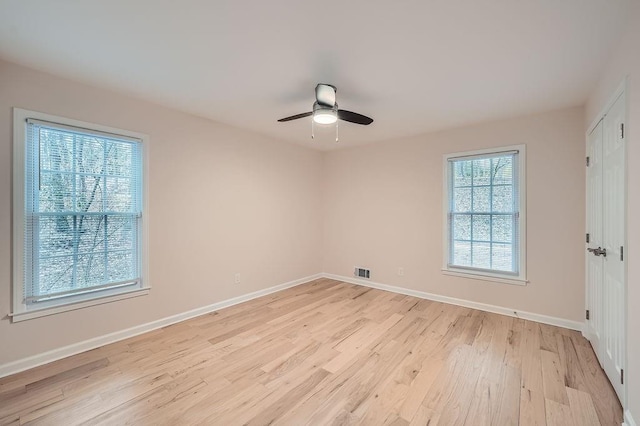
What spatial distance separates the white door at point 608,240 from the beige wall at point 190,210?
3.86 m

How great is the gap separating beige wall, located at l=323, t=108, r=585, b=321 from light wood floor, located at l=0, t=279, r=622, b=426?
522mm

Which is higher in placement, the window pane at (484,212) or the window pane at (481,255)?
the window pane at (484,212)

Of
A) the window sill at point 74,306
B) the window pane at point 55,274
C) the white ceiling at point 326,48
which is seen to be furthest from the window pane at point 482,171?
the window pane at point 55,274

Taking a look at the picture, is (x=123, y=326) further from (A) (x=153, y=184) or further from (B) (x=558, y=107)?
(B) (x=558, y=107)

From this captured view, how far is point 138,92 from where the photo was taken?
2840 mm

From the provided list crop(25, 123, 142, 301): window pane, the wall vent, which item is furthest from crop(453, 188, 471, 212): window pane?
crop(25, 123, 142, 301): window pane

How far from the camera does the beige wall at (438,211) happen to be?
321 cm

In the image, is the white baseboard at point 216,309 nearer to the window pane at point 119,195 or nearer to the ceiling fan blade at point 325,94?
the window pane at point 119,195

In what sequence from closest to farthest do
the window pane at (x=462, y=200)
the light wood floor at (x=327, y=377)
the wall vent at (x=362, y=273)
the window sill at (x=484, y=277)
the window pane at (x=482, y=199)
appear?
1. the light wood floor at (x=327, y=377)
2. the window sill at (x=484, y=277)
3. the window pane at (x=482, y=199)
4. the window pane at (x=462, y=200)
5. the wall vent at (x=362, y=273)

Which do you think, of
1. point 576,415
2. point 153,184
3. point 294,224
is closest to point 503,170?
point 576,415

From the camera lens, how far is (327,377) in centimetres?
226

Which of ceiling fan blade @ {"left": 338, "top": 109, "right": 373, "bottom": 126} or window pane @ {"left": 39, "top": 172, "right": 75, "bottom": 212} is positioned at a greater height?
ceiling fan blade @ {"left": 338, "top": 109, "right": 373, "bottom": 126}

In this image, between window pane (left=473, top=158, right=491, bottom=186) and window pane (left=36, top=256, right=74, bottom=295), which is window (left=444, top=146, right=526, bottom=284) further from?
window pane (left=36, top=256, right=74, bottom=295)

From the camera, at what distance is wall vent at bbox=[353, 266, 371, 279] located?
494cm
